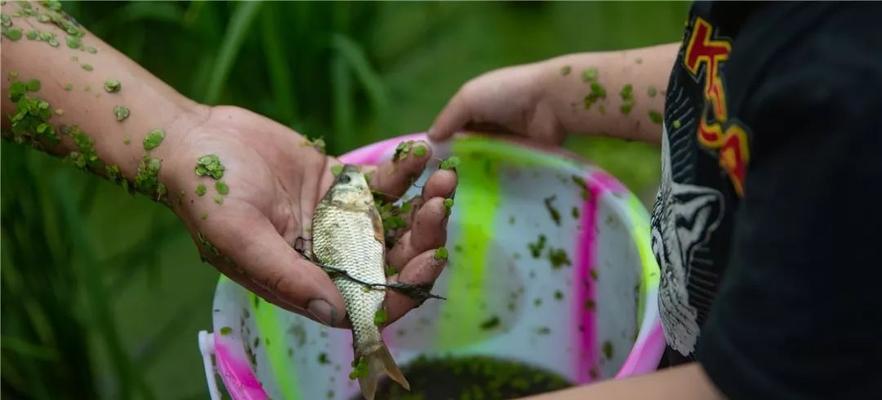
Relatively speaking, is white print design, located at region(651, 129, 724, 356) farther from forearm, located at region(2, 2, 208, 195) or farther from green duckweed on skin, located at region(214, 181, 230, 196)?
forearm, located at region(2, 2, 208, 195)

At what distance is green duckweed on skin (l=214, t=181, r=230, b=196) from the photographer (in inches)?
34.5

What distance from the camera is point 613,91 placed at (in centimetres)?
98

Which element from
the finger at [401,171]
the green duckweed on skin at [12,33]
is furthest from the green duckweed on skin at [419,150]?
the green duckweed on skin at [12,33]

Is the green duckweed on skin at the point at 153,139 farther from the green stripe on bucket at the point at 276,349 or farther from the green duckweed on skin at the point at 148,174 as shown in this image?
the green stripe on bucket at the point at 276,349

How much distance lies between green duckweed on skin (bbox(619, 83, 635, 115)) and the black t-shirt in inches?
15.4

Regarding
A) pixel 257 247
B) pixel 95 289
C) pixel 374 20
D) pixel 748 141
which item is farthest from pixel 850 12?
pixel 374 20

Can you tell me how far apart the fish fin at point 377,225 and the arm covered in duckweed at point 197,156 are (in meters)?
0.02

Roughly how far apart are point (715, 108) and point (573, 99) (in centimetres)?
44

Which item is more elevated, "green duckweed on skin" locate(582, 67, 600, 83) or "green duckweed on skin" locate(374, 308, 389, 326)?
"green duckweed on skin" locate(582, 67, 600, 83)

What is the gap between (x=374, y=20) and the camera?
5.31 feet

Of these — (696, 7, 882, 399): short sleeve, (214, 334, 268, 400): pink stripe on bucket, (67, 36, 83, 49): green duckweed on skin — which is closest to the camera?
(696, 7, 882, 399): short sleeve

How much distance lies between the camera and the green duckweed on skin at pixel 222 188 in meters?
0.88

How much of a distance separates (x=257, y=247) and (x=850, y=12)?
539 mm

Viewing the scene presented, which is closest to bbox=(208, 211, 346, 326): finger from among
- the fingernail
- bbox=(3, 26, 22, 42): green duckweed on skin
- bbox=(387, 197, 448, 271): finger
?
the fingernail
